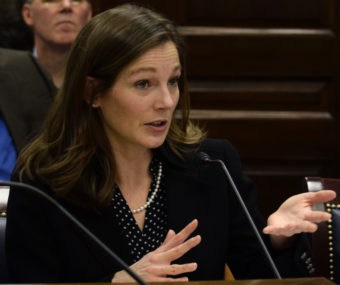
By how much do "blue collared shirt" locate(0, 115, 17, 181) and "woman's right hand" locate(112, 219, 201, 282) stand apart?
2.91 feet

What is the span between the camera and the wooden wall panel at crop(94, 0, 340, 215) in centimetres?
264

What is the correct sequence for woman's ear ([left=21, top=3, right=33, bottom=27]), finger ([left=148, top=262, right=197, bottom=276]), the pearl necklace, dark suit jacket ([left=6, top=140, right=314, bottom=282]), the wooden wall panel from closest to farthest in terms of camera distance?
1. finger ([left=148, top=262, right=197, bottom=276])
2. dark suit jacket ([left=6, top=140, right=314, bottom=282])
3. the pearl necklace
4. woman's ear ([left=21, top=3, right=33, bottom=27])
5. the wooden wall panel

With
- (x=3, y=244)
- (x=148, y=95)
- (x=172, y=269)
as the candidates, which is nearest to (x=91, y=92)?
(x=148, y=95)

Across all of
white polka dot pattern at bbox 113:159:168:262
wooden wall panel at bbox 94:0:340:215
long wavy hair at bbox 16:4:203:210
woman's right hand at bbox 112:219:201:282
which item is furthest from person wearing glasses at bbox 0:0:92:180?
woman's right hand at bbox 112:219:201:282

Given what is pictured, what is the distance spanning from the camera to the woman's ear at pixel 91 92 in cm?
150

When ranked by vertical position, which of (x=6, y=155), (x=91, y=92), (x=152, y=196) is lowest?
(x=6, y=155)

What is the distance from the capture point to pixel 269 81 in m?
2.70

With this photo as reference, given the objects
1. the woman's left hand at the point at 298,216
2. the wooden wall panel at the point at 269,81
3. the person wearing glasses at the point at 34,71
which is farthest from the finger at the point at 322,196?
the wooden wall panel at the point at 269,81

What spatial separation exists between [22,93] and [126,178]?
2.50 feet

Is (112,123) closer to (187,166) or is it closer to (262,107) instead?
(187,166)

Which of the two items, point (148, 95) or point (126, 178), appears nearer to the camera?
point (148, 95)

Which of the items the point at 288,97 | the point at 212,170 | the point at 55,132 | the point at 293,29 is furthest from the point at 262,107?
the point at 55,132

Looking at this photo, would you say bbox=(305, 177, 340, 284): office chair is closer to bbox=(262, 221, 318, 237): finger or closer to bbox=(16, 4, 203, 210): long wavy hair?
bbox=(262, 221, 318, 237): finger

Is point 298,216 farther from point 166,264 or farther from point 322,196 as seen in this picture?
point 166,264
